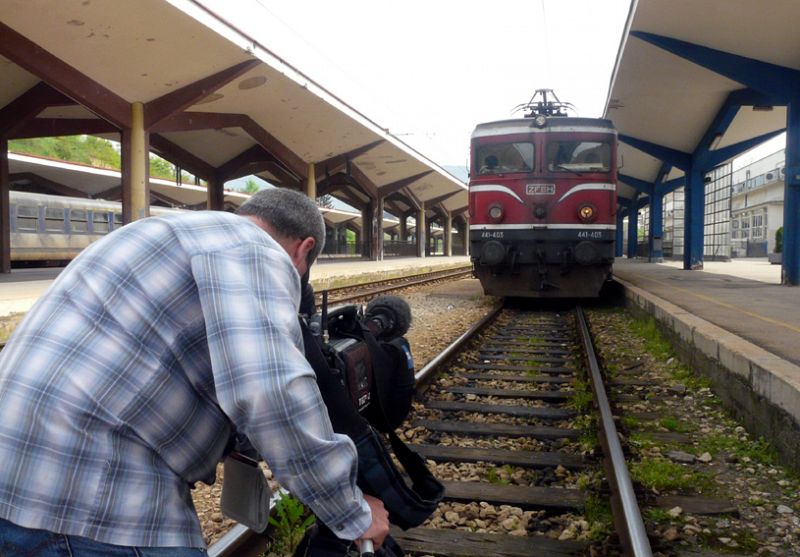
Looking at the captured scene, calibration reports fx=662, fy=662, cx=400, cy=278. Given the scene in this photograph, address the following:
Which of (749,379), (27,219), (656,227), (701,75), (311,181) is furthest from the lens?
(656,227)

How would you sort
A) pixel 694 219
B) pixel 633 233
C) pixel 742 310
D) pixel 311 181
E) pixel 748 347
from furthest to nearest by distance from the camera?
1. pixel 633 233
2. pixel 311 181
3. pixel 694 219
4. pixel 742 310
5. pixel 748 347

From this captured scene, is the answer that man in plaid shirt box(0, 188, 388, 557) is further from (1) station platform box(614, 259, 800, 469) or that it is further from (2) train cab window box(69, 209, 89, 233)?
(2) train cab window box(69, 209, 89, 233)

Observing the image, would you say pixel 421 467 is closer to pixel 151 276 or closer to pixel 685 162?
pixel 151 276

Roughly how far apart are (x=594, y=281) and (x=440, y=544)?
333 inches

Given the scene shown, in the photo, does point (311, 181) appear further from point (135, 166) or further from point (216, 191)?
point (135, 166)

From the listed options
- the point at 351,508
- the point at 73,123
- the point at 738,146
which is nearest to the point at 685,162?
the point at 738,146

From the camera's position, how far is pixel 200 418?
4.09 feet

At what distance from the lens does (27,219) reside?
64.5 feet

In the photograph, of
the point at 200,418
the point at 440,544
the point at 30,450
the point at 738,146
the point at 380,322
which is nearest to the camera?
the point at 30,450

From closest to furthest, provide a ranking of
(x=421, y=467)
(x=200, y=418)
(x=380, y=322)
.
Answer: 1. (x=200, y=418)
2. (x=421, y=467)
3. (x=380, y=322)

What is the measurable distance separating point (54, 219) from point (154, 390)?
21883 millimetres

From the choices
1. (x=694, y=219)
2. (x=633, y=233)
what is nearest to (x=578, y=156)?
(x=694, y=219)

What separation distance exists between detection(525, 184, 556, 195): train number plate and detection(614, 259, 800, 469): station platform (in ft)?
7.14

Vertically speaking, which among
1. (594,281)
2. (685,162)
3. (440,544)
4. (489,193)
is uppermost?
(685,162)
